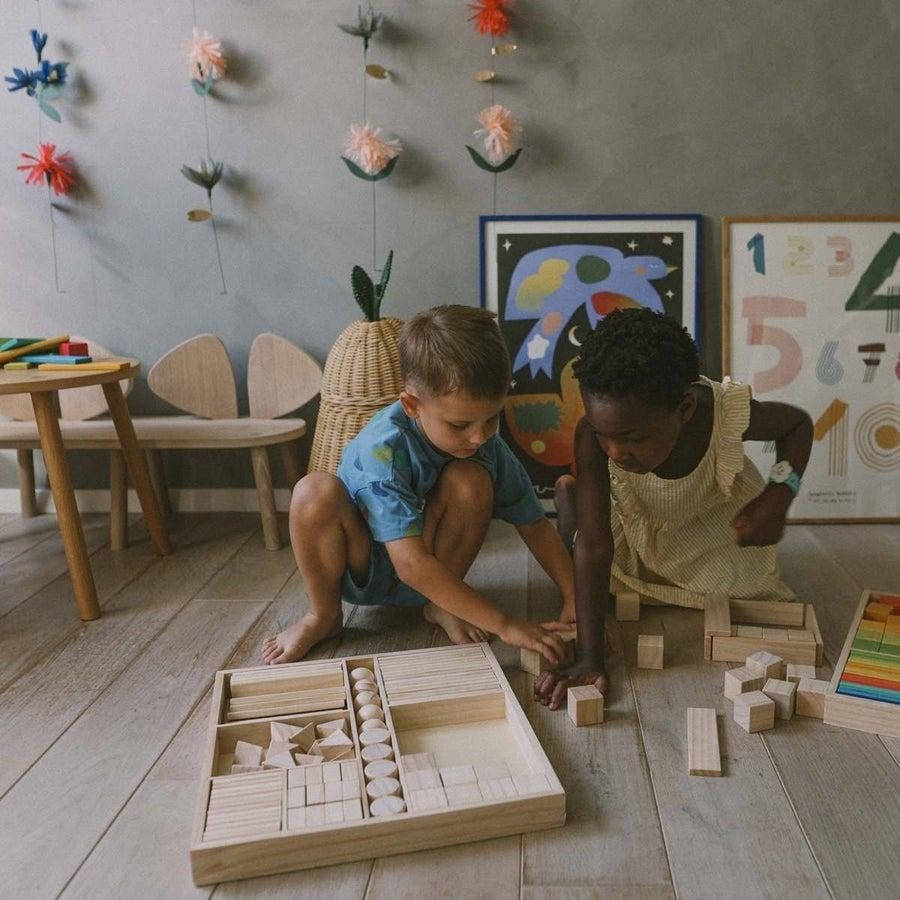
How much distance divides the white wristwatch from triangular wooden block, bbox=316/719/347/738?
0.90 metres

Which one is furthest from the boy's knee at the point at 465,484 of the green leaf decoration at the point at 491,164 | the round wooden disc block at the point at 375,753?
the green leaf decoration at the point at 491,164

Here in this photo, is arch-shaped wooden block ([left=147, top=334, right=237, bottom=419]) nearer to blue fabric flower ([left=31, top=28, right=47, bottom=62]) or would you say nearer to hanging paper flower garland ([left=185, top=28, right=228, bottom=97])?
hanging paper flower garland ([left=185, top=28, right=228, bottom=97])

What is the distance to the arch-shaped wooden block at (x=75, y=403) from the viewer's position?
8.46 feet

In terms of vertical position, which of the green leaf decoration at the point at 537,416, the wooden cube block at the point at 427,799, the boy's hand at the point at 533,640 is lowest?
the wooden cube block at the point at 427,799

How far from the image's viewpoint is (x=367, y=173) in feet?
8.08

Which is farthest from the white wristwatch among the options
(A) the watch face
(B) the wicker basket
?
(B) the wicker basket

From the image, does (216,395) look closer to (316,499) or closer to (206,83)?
(206,83)

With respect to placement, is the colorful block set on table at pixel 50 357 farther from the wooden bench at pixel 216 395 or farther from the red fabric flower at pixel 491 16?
the red fabric flower at pixel 491 16

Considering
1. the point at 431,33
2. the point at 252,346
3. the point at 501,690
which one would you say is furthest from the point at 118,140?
the point at 501,690

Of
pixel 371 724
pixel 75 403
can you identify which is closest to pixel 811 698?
pixel 371 724

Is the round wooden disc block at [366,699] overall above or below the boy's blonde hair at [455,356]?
below

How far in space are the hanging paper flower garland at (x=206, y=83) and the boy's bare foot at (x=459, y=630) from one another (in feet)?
4.35

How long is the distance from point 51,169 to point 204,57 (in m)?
0.56

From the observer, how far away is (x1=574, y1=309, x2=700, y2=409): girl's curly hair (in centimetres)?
141
